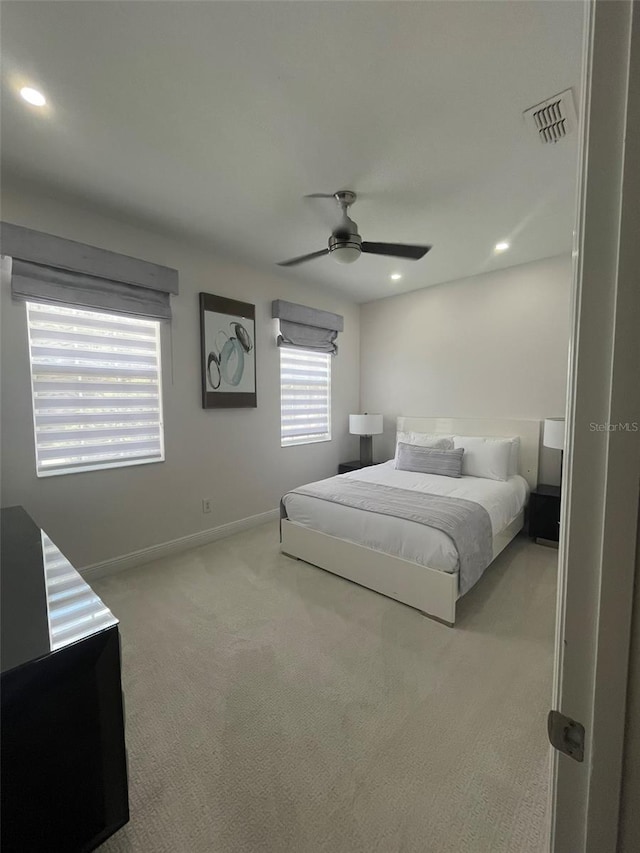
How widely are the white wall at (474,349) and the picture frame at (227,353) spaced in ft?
6.14

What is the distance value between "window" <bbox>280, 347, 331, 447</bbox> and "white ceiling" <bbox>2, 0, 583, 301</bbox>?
1.63 m

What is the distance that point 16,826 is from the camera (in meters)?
0.90

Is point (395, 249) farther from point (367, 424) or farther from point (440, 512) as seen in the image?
point (367, 424)

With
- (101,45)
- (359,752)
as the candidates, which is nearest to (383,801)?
(359,752)

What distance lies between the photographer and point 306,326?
13.4 feet

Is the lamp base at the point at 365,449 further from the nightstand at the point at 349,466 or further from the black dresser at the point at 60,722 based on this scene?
the black dresser at the point at 60,722

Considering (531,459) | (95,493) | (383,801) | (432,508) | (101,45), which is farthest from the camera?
(531,459)

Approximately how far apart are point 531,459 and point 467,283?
199 centimetres

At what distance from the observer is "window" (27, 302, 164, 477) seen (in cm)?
244

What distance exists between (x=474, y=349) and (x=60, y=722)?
417 cm

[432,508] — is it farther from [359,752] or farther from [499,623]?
[359,752]

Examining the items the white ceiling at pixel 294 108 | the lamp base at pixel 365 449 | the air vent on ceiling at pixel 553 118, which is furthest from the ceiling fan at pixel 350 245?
the lamp base at pixel 365 449

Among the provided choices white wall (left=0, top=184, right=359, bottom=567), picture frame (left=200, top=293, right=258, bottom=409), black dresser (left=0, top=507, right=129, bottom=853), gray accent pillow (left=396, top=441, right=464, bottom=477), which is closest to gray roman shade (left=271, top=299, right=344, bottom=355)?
white wall (left=0, top=184, right=359, bottom=567)

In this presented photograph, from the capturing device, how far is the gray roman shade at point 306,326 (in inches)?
149
